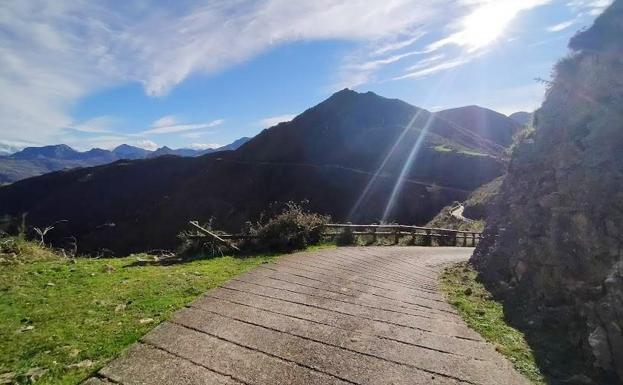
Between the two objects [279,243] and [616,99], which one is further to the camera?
[279,243]

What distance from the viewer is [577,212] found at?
7238mm

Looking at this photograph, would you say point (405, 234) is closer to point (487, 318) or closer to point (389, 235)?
point (389, 235)

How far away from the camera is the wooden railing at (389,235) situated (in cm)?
1438

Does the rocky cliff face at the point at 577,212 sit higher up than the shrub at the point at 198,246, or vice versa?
the rocky cliff face at the point at 577,212

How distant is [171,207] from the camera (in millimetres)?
96750

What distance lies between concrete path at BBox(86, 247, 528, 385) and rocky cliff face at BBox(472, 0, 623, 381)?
53.1 inches

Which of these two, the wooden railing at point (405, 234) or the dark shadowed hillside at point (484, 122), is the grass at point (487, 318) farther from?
the dark shadowed hillside at point (484, 122)

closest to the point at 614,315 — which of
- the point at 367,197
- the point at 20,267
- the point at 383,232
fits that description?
the point at 20,267

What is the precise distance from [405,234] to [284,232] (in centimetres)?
929

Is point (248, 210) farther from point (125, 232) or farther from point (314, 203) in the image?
point (125, 232)

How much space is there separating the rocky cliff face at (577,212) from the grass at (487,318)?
0.44 metres

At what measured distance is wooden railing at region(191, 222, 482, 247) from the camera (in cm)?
1438

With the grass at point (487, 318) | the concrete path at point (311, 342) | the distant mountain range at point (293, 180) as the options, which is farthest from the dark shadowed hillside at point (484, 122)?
the concrete path at point (311, 342)

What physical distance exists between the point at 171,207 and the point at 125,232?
12.0 meters
